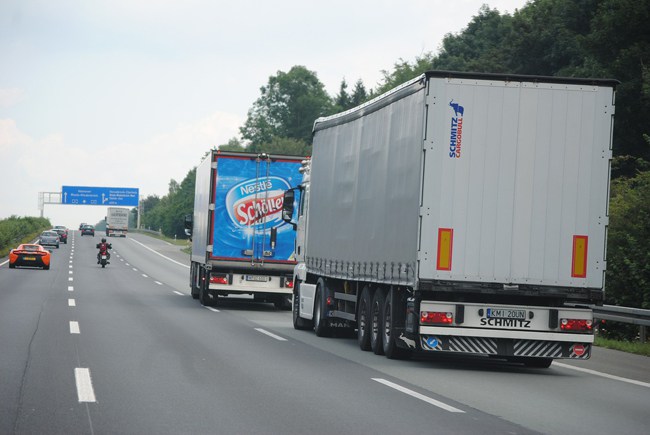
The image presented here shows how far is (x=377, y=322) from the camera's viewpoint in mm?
15117

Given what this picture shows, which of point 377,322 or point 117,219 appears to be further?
point 117,219

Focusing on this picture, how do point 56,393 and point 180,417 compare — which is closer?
point 180,417

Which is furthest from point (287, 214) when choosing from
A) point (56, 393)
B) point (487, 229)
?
point (56, 393)

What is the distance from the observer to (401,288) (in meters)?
14.1

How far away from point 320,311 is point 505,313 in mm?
5882

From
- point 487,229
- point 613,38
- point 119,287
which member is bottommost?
point 119,287

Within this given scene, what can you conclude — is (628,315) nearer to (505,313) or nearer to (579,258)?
(579,258)

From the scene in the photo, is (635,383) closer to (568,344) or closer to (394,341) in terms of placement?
(568,344)

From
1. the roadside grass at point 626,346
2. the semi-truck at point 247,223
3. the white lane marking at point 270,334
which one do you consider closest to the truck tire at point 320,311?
the white lane marking at point 270,334

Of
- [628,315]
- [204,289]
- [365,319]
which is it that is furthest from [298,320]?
[204,289]

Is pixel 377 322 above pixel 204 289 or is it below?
above

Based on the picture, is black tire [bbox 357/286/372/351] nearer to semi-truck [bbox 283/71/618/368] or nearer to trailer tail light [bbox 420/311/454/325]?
semi-truck [bbox 283/71/618/368]

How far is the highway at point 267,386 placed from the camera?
8.48 meters

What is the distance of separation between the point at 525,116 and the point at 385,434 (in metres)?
6.23
